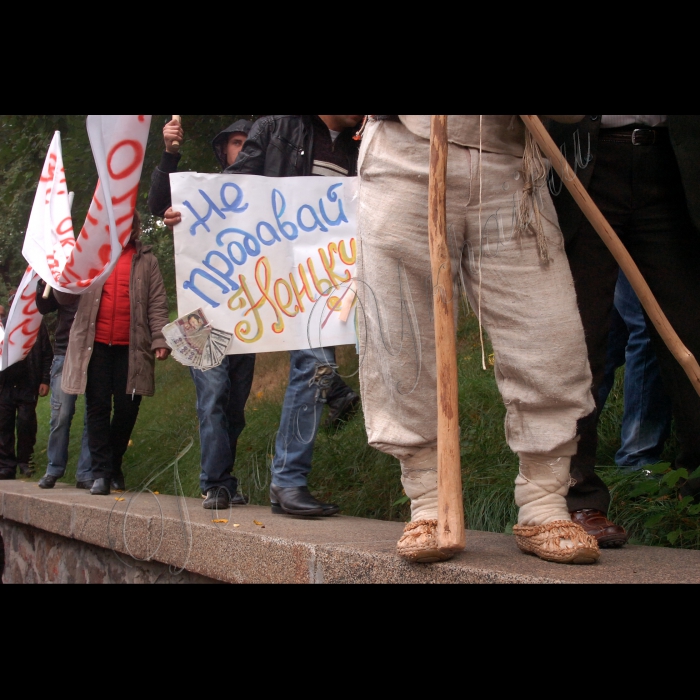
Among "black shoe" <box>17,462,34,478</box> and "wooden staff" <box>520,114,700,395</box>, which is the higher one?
"wooden staff" <box>520,114,700,395</box>

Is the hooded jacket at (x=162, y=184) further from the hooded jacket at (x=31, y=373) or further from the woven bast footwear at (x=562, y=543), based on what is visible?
the hooded jacket at (x=31, y=373)

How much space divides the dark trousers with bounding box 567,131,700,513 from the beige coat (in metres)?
3.24

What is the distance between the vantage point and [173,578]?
355 centimetres

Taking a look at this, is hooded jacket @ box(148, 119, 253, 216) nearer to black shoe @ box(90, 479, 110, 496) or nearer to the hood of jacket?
the hood of jacket

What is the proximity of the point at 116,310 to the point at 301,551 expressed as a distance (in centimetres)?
332

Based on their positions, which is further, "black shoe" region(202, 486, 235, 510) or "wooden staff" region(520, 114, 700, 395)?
"black shoe" region(202, 486, 235, 510)

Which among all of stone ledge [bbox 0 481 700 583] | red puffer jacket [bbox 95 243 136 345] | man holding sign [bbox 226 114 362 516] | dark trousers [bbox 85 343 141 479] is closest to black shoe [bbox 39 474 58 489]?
dark trousers [bbox 85 343 141 479]

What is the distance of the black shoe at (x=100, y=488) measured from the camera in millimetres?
5359

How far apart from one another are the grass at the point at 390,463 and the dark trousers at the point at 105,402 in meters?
0.56

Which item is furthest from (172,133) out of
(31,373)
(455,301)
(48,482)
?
(31,373)

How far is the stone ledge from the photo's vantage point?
209 cm

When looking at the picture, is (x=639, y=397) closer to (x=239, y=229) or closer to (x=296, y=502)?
(x=296, y=502)

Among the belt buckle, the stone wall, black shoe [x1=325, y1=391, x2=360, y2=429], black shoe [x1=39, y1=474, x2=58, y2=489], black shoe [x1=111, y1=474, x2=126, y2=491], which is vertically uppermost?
the belt buckle
